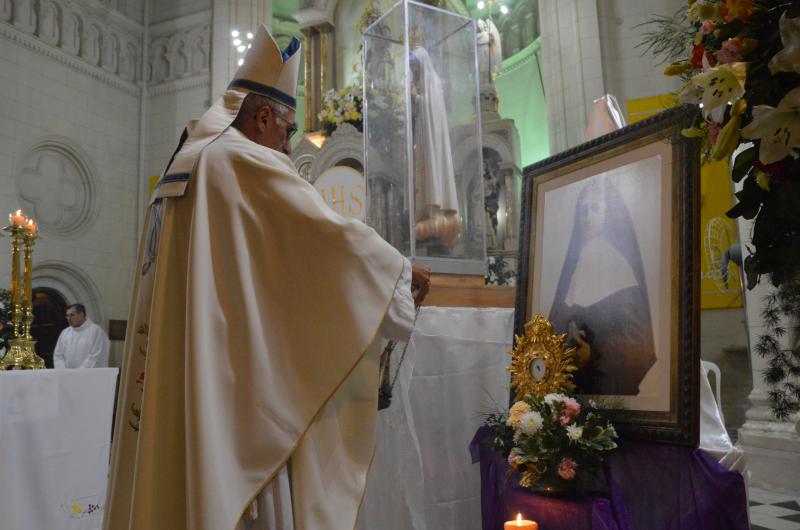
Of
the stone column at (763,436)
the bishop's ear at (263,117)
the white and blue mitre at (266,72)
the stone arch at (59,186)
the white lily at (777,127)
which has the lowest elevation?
the stone column at (763,436)

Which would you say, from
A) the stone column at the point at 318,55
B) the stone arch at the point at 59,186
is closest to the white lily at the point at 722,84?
the stone column at the point at 318,55

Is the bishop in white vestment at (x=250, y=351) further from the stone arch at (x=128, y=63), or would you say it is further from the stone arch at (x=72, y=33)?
the stone arch at (x=128, y=63)

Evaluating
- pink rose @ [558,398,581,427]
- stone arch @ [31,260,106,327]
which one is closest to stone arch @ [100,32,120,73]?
stone arch @ [31,260,106,327]

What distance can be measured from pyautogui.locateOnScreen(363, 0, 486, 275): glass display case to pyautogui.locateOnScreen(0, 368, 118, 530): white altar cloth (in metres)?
2.13

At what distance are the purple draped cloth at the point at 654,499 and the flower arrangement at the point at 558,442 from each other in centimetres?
8

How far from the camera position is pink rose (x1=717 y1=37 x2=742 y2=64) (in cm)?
131

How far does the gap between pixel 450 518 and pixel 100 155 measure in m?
11.8

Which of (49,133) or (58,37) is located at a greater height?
(58,37)

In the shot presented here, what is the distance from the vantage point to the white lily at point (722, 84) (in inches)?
48.7

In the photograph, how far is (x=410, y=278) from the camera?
2.32m

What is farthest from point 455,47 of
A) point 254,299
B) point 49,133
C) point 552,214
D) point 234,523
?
point 49,133

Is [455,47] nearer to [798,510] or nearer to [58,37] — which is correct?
[798,510]

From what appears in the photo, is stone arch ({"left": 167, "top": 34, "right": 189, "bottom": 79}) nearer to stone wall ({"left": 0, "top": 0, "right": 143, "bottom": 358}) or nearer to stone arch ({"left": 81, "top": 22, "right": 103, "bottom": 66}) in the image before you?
stone wall ({"left": 0, "top": 0, "right": 143, "bottom": 358})

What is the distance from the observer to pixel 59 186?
40.2ft
